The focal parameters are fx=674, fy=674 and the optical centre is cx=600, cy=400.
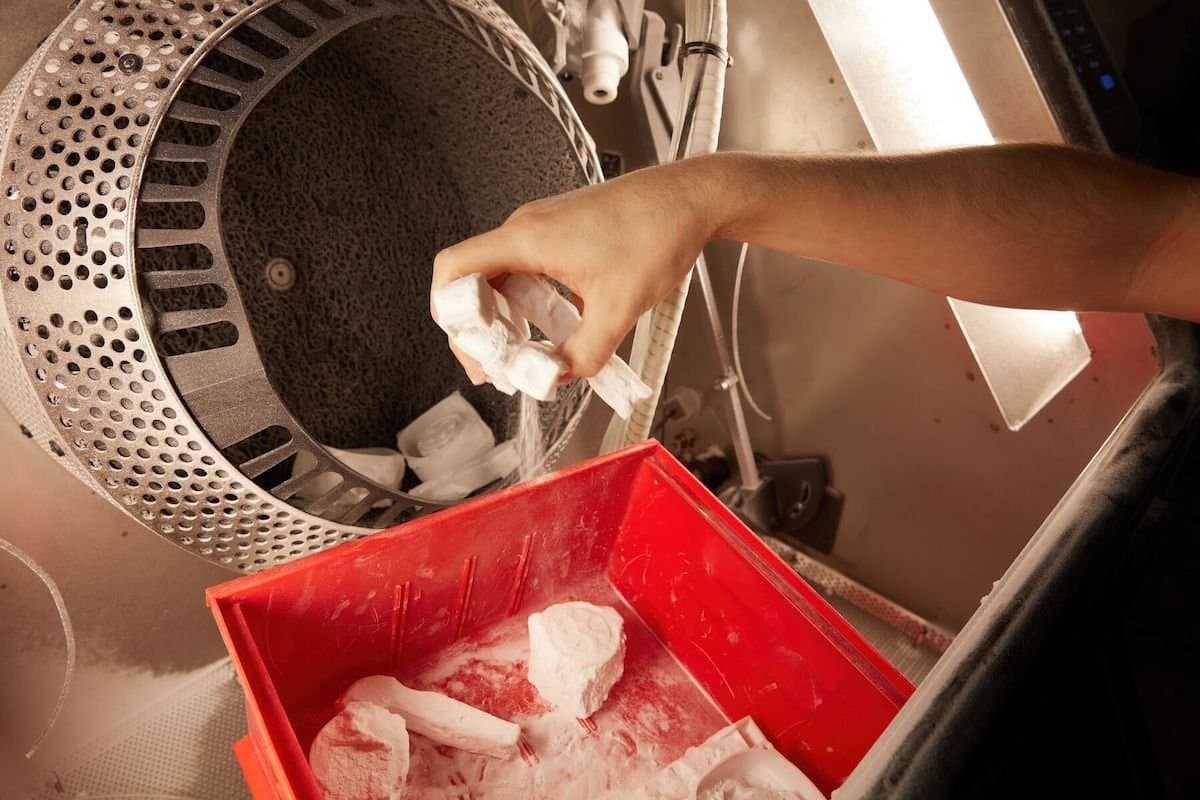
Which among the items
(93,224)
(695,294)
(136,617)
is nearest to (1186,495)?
(695,294)

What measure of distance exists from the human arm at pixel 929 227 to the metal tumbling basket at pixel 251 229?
0.75 feet

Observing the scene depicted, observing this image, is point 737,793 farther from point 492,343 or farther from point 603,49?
point 603,49

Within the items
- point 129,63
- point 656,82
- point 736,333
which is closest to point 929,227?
point 656,82

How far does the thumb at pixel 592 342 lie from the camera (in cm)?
50

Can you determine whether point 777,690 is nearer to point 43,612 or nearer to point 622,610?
point 622,610

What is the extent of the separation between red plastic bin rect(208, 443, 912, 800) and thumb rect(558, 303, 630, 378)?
0.24 meters

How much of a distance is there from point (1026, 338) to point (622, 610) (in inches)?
30.7

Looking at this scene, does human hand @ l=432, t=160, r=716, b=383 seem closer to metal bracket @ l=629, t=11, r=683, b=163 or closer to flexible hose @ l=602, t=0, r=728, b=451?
flexible hose @ l=602, t=0, r=728, b=451

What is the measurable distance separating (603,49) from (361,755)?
0.84 m

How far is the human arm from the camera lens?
49 cm

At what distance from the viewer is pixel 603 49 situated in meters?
0.85

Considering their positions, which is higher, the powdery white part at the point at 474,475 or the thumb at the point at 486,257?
the thumb at the point at 486,257

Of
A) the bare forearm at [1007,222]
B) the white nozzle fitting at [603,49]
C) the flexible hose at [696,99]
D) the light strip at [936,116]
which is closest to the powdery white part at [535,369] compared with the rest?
the bare forearm at [1007,222]

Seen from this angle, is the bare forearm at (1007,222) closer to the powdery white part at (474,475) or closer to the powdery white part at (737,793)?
the powdery white part at (474,475)
